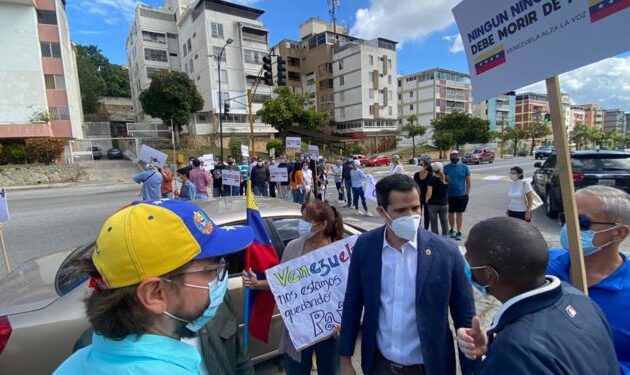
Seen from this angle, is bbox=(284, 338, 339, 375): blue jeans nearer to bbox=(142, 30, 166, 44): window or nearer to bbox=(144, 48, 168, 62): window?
bbox=(144, 48, 168, 62): window

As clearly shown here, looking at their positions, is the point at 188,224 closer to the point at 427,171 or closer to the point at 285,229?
the point at 285,229

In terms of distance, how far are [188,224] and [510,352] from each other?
1.09 metres

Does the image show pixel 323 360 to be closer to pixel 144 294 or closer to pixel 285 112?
pixel 144 294

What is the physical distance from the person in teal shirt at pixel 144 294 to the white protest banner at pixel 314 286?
4.46 ft

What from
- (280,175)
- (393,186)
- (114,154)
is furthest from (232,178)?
(114,154)

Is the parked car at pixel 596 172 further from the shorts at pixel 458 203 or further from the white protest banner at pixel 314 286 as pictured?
the white protest banner at pixel 314 286

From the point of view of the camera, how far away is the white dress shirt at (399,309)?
178cm

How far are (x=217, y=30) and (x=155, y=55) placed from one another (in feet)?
38.1

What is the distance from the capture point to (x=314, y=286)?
249 cm

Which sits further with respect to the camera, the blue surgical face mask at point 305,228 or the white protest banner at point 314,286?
the blue surgical face mask at point 305,228

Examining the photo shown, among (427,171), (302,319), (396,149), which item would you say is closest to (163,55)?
(396,149)

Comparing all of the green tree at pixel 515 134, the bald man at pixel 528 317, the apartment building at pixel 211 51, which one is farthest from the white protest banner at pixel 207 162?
the green tree at pixel 515 134

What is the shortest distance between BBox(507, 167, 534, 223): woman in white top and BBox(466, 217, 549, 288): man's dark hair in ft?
17.7

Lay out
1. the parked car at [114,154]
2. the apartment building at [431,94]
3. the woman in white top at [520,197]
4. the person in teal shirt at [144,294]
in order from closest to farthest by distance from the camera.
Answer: the person in teal shirt at [144,294] < the woman in white top at [520,197] < the parked car at [114,154] < the apartment building at [431,94]
